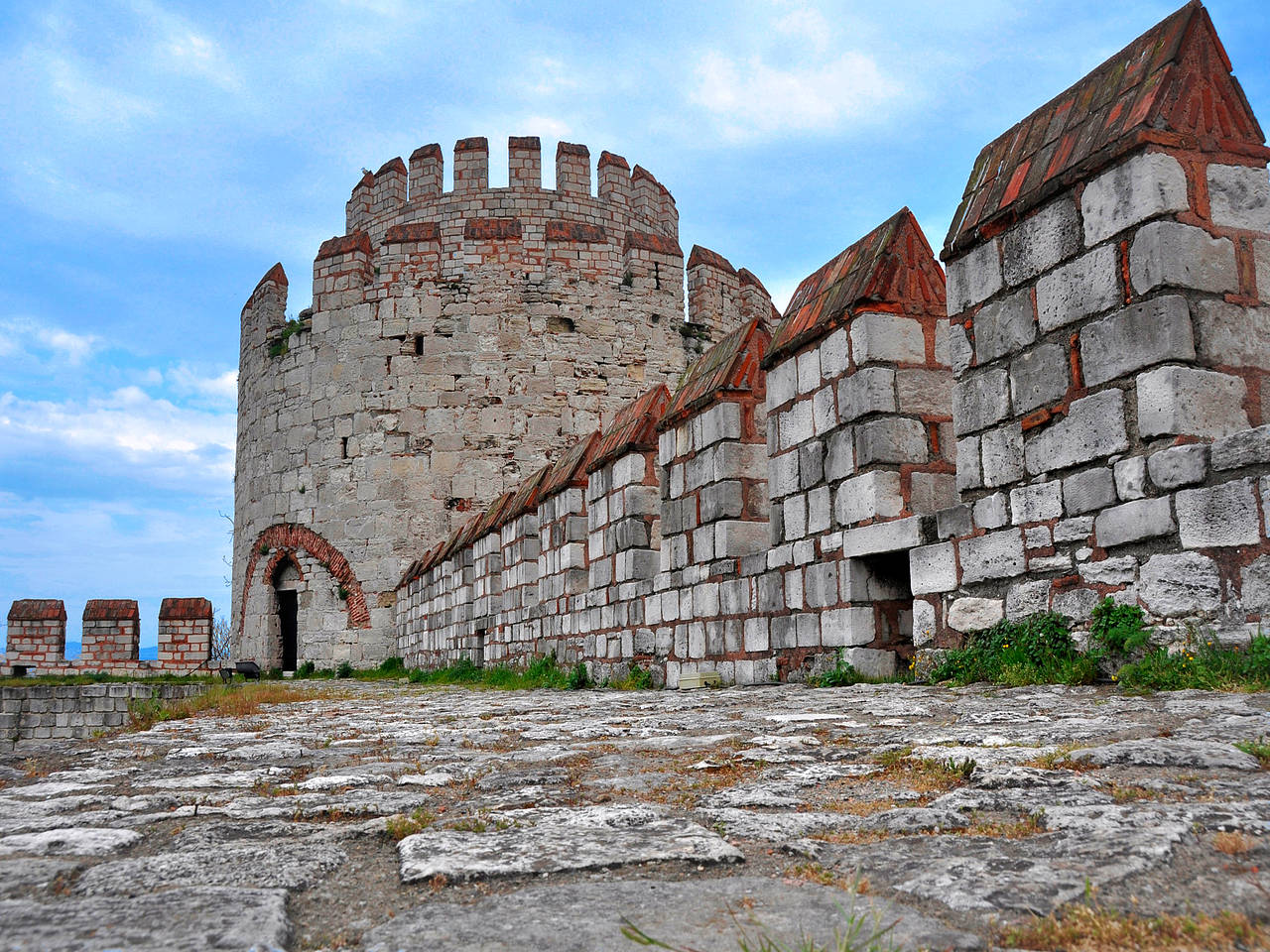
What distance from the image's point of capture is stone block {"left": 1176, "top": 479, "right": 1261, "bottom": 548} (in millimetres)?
3432

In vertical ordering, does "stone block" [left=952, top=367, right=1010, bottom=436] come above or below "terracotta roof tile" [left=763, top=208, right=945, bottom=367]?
below

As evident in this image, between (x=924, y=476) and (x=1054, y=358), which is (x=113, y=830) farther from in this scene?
(x=924, y=476)

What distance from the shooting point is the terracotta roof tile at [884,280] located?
5.54 meters

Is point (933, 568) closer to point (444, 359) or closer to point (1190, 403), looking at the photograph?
point (1190, 403)

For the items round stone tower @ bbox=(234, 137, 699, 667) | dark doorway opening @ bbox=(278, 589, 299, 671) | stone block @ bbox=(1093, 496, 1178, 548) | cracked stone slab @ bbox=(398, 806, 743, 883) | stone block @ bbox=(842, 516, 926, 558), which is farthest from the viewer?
dark doorway opening @ bbox=(278, 589, 299, 671)

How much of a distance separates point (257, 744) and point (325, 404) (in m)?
16.4

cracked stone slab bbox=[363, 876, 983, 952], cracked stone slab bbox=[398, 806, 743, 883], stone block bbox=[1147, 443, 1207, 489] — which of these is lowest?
cracked stone slab bbox=[363, 876, 983, 952]

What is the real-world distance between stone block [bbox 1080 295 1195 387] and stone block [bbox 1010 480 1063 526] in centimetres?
46

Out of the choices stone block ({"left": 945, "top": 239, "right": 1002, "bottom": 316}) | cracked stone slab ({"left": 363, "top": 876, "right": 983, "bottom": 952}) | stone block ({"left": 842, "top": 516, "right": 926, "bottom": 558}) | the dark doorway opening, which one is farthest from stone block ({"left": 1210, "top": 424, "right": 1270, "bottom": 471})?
the dark doorway opening

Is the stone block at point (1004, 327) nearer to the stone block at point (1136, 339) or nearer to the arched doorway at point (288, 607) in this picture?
the stone block at point (1136, 339)

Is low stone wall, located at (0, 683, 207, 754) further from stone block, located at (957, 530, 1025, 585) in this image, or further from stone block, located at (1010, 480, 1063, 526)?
stone block, located at (1010, 480, 1063, 526)

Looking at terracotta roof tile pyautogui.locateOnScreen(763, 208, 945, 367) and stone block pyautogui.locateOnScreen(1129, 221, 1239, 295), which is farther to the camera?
terracotta roof tile pyautogui.locateOnScreen(763, 208, 945, 367)

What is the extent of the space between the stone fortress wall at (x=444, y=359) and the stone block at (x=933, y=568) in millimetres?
13976

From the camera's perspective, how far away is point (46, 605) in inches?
643
